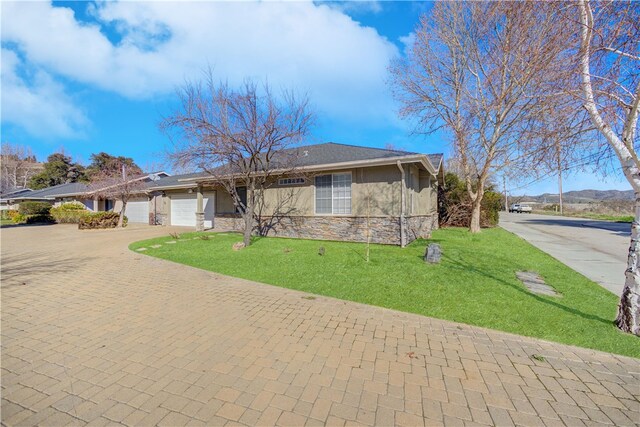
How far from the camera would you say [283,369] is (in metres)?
2.80

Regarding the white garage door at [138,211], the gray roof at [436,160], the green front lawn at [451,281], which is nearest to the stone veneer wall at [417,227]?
the green front lawn at [451,281]

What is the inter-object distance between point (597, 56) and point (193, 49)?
34.5ft

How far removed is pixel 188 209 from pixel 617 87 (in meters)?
19.5

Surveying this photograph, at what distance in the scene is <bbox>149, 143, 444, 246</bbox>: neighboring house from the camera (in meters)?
10.3

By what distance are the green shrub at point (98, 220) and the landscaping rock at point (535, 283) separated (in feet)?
72.0

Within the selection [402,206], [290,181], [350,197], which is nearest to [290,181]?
[290,181]

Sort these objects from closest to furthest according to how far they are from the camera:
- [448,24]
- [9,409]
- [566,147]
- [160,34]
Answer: [9,409] < [566,147] < [160,34] < [448,24]

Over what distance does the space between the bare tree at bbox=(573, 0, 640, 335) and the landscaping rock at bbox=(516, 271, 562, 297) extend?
4.89ft

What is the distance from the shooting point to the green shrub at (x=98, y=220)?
17.2m

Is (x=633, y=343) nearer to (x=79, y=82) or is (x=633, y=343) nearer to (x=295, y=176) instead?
(x=295, y=176)

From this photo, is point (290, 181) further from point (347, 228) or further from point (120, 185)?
point (120, 185)

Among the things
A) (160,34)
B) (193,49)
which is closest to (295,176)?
(193,49)

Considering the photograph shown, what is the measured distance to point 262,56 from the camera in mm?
9805

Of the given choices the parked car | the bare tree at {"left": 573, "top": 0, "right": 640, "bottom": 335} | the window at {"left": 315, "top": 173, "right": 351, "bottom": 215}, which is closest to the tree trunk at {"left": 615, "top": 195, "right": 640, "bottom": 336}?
the bare tree at {"left": 573, "top": 0, "right": 640, "bottom": 335}
